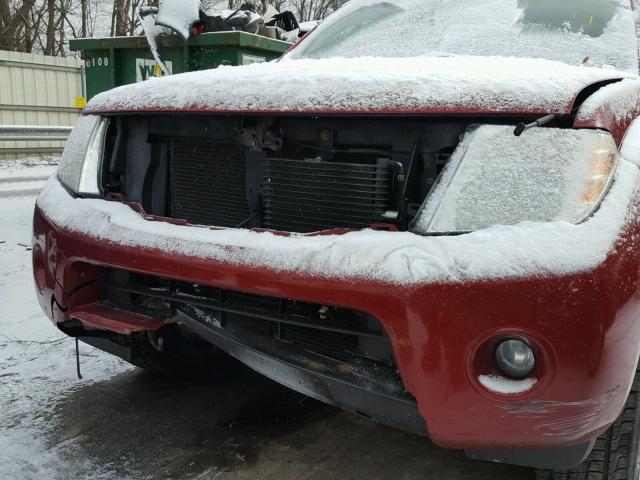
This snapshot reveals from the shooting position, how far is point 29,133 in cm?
902

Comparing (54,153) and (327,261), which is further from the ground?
(327,261)

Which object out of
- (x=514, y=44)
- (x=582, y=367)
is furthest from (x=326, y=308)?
(x=514, y=44)

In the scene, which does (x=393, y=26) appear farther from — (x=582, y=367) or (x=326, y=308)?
(x=582, y=367)

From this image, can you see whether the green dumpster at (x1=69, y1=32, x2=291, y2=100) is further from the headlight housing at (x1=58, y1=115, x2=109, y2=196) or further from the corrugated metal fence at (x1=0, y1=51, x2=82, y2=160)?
the corrugated metal fence at (x1=0, y1=51, x2=82, y2=160)

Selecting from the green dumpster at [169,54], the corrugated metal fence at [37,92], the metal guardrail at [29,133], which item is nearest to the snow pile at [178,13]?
the green dumpster at [169,54]

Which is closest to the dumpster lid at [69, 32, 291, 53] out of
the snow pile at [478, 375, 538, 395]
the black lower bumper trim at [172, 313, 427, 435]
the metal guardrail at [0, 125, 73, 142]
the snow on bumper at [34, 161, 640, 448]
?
the metal guardrail at [0, 125, 73, 142]

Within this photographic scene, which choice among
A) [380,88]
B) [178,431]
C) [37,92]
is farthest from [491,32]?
[37,92]

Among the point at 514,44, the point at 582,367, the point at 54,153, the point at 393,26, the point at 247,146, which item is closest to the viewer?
the point at 582,367

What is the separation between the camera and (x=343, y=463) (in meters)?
2.29

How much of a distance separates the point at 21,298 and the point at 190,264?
2554 millimetres

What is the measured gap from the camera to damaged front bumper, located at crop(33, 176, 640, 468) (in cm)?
148

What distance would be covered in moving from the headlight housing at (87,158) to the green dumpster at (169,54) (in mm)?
3804

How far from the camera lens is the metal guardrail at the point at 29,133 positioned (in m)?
8.53

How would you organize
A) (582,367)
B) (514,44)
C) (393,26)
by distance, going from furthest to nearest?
(393,26) < (514,44) < (582,367)
